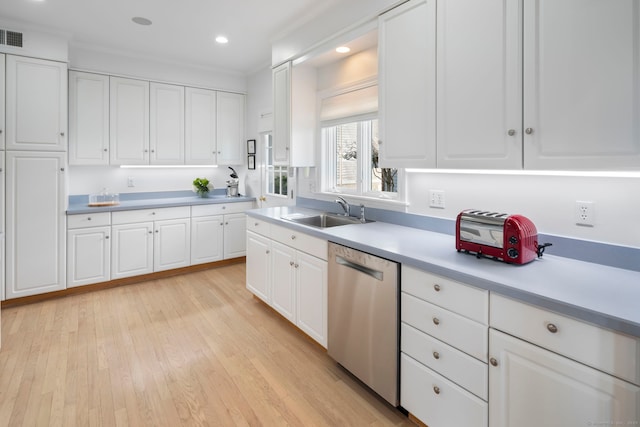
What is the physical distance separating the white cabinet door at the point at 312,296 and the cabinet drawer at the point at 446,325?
760 millimetres

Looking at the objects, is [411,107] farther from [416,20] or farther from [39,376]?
[39,376]

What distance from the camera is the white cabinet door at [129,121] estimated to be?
4.14m

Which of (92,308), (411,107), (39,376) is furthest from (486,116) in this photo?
(92,308)

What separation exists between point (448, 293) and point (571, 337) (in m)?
0.49

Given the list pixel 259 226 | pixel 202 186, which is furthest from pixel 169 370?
pixel 202 186

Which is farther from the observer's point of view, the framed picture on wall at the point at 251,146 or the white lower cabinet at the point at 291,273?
the framed picture on wall at the point at 251,146

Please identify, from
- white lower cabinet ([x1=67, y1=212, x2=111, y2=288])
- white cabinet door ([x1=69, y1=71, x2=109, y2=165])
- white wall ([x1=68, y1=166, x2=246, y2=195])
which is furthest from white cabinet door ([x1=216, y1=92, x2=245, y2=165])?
white lower cabinet ([x1=67, y1=212, x2=111, y2=288])

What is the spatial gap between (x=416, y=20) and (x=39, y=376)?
3323 millimetres

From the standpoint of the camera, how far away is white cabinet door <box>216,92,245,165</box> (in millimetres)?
4949

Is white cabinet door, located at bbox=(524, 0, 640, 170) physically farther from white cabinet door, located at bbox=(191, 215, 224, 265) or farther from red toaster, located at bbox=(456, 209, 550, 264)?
white cabinet door, located at bbox=(191, 215, 224, 265)

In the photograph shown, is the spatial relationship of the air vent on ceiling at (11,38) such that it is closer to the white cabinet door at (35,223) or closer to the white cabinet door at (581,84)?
the white cabinet door at (35,223)

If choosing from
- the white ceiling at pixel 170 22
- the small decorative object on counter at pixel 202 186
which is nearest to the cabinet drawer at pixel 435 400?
the white ceiling at pixel 170 22

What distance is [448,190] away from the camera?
7.52ft

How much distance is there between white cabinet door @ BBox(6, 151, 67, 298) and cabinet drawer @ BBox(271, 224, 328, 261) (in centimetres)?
244
